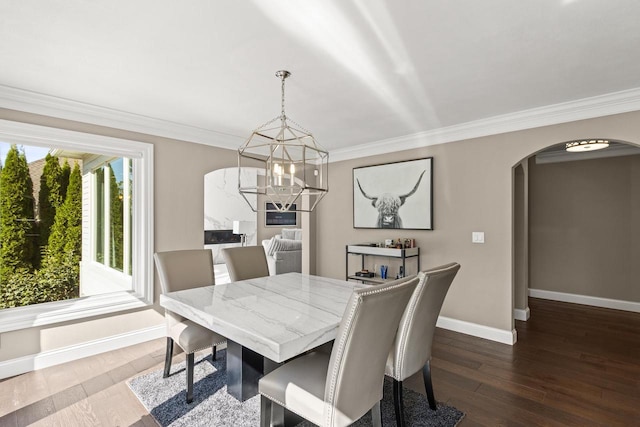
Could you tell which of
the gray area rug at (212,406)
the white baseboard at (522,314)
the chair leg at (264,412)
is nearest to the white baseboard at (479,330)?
the white baseboard at (522,314)

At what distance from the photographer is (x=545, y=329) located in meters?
3.77

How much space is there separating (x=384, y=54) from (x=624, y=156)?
445cm

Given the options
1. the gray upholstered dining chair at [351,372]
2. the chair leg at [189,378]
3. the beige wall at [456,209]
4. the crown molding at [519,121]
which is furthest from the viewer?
the beige wall at [456,209]

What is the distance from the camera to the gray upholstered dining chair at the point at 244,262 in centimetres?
317

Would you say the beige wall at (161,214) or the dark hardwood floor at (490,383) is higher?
the beige wall at (161,214)

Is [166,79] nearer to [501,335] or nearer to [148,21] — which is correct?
[148,21]

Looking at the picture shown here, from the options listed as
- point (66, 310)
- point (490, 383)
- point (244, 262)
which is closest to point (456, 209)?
point (490, 383)

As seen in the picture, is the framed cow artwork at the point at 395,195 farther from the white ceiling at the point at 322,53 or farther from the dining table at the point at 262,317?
the dining table at the point at 262,317

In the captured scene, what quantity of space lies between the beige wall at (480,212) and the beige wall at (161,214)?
250 cm

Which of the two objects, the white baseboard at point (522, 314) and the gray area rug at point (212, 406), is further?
the white baseboard at point (522, 314)

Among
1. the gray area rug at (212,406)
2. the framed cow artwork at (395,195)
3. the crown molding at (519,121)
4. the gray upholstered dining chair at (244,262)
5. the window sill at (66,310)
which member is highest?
the crown molding at (519,121)

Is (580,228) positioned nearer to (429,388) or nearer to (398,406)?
(429,388)

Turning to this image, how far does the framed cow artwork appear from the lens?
399 cm

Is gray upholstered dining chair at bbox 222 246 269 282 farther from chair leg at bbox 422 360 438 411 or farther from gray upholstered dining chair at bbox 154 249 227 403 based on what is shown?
chair leg at bbox 422 360 438 411
